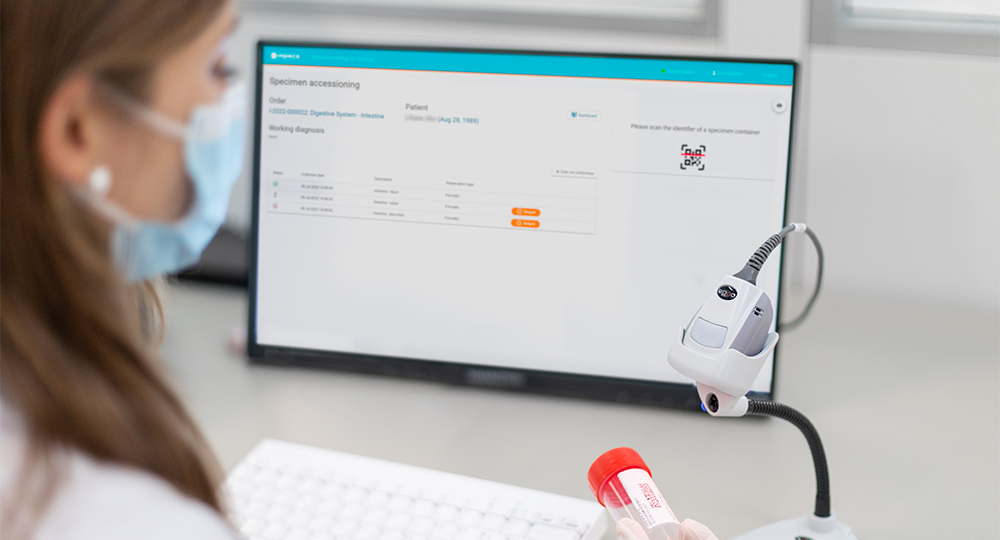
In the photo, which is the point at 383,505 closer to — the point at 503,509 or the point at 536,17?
the point at 503,509

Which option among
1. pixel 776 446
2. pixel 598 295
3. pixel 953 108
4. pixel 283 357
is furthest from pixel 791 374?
pixel 283 357

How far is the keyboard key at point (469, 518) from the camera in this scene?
0.61 metres

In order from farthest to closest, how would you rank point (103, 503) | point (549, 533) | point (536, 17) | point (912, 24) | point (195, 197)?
point (536, 17), point (912, 24), point (549, 533), point (195, 197), point (103, 503)

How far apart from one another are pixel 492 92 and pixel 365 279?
0.24 metres

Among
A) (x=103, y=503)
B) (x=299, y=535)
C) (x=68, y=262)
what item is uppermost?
(x=68, y=262)

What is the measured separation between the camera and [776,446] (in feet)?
2.44

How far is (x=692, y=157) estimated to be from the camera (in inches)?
29.5

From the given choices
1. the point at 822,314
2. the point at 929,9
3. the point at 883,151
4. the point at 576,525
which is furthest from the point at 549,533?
the point at 929,9

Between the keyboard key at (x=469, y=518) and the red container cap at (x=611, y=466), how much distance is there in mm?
99

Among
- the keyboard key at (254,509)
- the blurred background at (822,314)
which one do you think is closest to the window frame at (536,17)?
the blurred background at (822,314)

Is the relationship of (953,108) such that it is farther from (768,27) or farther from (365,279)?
(365,279)

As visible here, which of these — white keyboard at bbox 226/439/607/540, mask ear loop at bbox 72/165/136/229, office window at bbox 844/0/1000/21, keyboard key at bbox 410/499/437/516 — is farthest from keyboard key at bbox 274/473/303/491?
office window at bbox 844/0/1000/21

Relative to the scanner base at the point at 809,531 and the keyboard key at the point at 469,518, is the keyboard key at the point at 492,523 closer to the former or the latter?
the keyboard key at the point at 469,518

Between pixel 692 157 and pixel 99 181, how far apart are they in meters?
0.53
